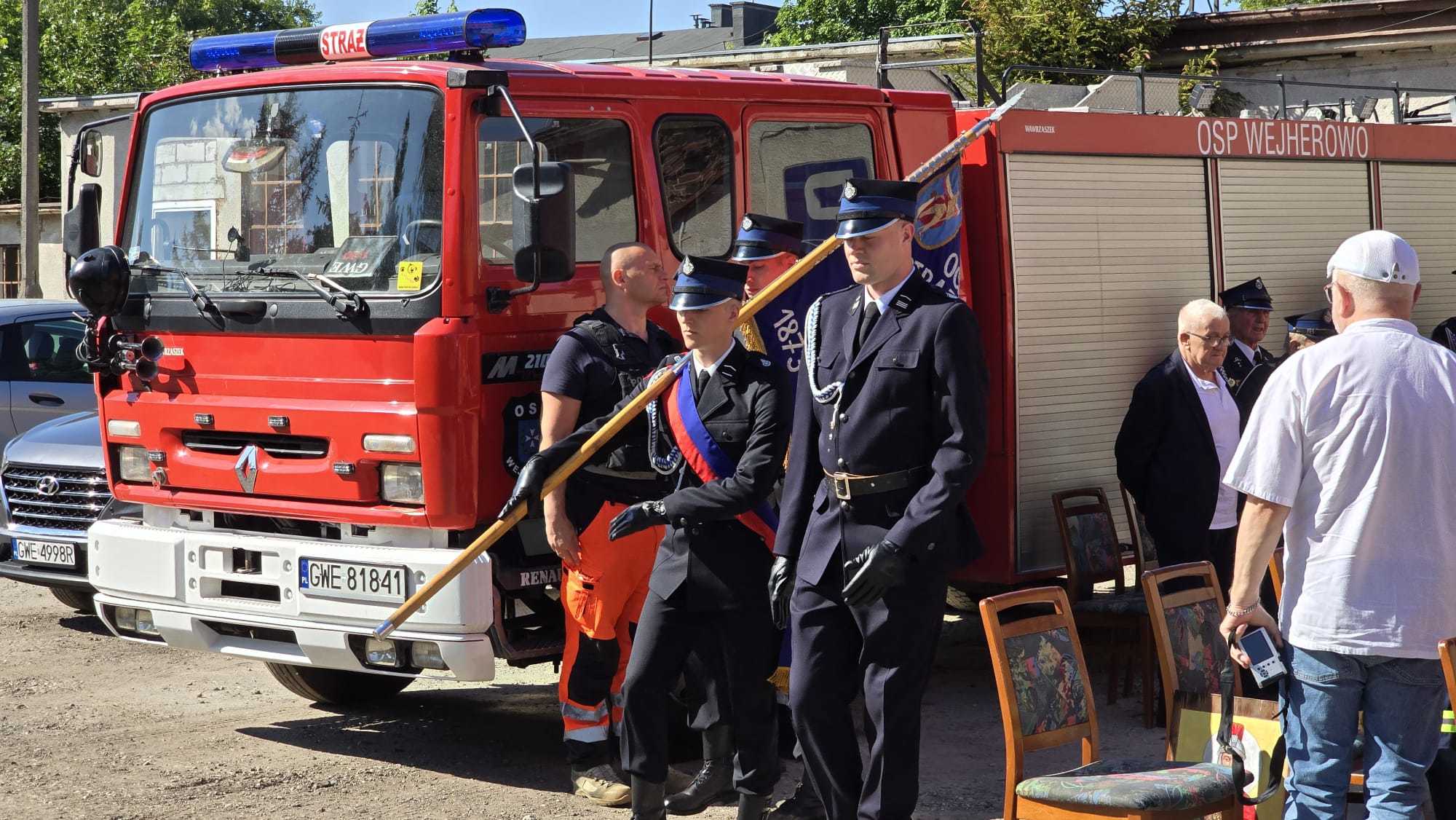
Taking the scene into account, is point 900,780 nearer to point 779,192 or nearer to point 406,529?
point 406,529

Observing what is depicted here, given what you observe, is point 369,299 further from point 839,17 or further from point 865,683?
point 839,17

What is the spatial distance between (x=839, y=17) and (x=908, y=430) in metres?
40.9

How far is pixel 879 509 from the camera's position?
Result: 4.65 m

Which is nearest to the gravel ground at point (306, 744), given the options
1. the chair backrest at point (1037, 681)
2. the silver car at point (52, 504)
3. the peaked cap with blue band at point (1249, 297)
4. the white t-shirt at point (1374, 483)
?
the silver car at point (52, 504)

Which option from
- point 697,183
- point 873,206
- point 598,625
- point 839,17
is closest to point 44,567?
point 598,625

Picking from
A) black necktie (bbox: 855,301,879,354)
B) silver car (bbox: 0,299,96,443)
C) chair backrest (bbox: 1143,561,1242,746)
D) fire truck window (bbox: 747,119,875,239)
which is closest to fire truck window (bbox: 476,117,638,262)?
fire truck window (bbox: 747,119,875,239)

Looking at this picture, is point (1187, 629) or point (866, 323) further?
point (1187, 629)

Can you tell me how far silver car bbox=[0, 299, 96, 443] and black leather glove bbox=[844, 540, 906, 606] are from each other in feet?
23.8

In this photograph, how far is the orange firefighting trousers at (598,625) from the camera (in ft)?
19.0

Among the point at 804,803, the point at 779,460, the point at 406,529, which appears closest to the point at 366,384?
the point at 406,529

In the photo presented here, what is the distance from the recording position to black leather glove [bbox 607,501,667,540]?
5.20 metres

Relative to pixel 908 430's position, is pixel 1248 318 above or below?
above

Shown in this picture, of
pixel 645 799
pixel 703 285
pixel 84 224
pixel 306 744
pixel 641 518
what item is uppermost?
pixel 84 224

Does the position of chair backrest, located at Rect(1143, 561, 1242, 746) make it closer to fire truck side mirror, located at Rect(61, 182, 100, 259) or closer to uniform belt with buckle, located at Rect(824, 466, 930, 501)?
uniform belt with buckle, located at Rect(824, 466, 930, 501)
